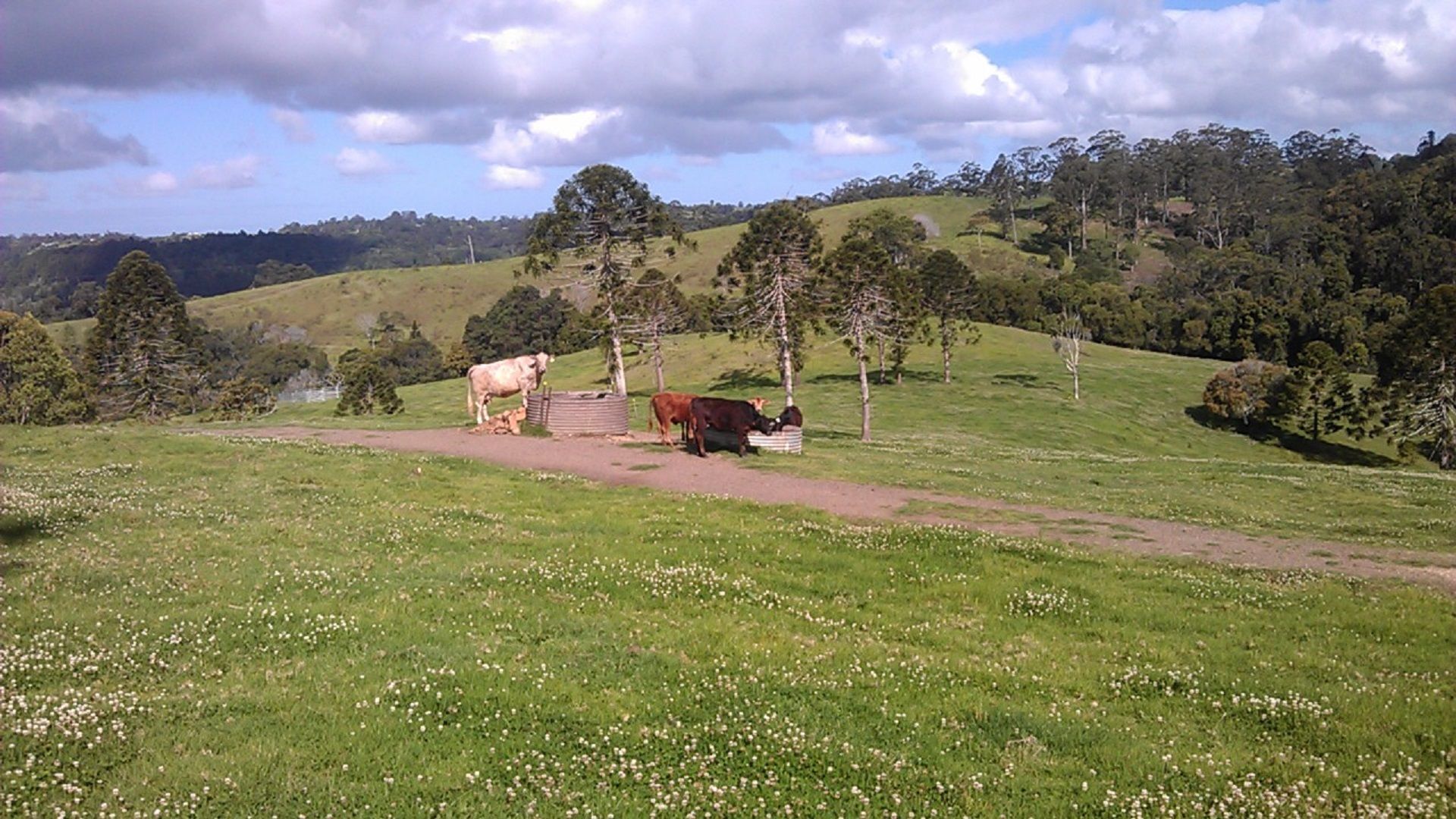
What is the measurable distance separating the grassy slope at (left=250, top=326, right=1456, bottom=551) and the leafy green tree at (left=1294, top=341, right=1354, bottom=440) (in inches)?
95.3

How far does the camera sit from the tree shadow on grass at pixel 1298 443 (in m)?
64.9

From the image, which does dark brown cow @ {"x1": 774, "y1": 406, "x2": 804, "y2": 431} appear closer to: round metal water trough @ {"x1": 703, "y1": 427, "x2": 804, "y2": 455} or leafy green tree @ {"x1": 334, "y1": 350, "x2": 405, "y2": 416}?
round metal water trough @ {"x1": 703, "y1": 427, "x2": 804, "y2": 455}

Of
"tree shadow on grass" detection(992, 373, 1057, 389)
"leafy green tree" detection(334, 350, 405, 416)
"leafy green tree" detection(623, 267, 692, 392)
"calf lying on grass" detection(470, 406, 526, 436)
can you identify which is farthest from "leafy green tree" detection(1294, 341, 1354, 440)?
"leafy green tree" detection(334, 350, 405, 416)

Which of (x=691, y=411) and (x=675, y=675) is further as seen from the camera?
(x=691, y=411)

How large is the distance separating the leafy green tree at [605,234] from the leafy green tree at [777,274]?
22.1 feet

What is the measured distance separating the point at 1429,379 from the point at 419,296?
170641mm

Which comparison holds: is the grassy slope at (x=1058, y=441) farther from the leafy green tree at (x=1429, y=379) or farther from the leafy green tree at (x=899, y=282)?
the leafy green tree at (x=899, y=282)

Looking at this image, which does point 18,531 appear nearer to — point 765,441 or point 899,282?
point 765,441

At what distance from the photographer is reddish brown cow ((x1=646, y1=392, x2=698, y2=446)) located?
97.1 ft

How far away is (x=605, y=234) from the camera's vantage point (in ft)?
173

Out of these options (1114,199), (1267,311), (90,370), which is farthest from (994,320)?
(90,370)

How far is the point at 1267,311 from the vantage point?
103 meters

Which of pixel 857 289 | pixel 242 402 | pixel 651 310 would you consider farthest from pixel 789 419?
pixel 242 402

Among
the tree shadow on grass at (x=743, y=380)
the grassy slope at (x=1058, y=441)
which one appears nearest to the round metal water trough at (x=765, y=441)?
the grassy slope at (x=1058, y=441)
